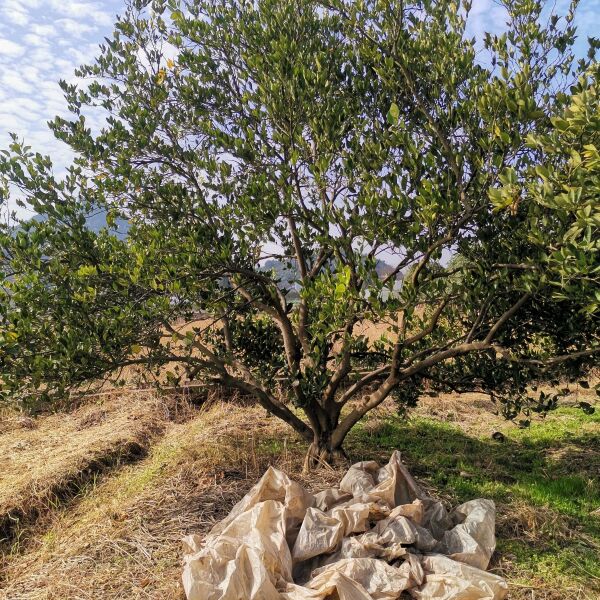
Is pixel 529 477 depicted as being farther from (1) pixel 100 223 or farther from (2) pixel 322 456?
(1) pixel 100 223

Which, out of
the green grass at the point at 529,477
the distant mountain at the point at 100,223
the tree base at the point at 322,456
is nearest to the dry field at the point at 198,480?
the green grass at the point at 529,477

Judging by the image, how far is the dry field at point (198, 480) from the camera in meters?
4.43

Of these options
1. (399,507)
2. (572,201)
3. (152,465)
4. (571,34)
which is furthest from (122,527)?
(571,34)

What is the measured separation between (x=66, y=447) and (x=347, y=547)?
17.3 feet

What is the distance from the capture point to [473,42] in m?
4.76

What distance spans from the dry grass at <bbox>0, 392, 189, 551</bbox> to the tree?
2.26 metres

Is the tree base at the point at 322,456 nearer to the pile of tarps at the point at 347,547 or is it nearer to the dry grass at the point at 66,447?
the pile of tarps at the point at 347,547

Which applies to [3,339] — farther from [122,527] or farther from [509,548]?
[509,548]

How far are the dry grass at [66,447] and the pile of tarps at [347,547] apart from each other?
291cm

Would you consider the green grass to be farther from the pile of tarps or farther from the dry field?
the pile of tarps

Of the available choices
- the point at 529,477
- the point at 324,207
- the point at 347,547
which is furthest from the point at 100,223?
the point at 529,477

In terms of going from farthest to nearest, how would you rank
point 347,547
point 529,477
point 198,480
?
point 529,477, point 198,480, point 347,547

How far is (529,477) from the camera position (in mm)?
6191

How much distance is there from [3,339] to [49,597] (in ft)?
6.94
